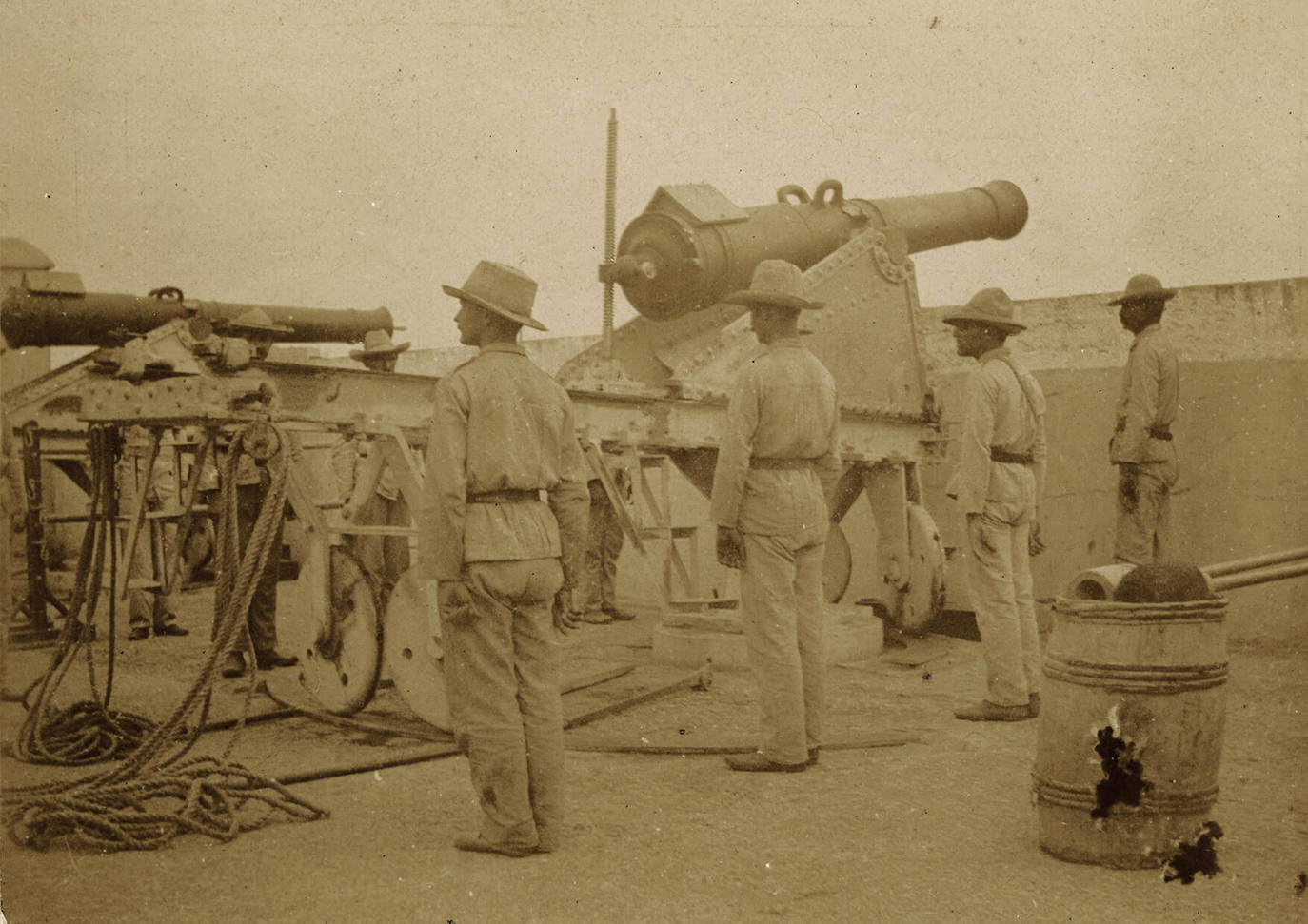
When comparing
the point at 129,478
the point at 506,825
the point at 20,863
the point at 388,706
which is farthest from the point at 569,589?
the point at 129,478

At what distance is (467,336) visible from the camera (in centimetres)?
459

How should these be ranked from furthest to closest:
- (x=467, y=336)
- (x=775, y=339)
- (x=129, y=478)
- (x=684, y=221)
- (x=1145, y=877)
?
(x=129, y=478) → (x=684, y=221) → (x=775, y=339) → (x=467, y=336) → (x=1145, y=877)

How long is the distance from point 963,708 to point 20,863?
4.22 meters

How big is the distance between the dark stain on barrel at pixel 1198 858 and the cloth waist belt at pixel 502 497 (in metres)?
2.28

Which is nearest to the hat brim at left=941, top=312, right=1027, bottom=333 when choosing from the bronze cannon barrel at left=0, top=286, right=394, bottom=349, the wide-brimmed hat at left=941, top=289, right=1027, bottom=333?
the wide-brimmed hat at left=941, top=289, right=1027, bottom=333

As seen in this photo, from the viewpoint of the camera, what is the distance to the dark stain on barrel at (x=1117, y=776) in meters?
4.01

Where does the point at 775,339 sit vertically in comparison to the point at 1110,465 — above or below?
above

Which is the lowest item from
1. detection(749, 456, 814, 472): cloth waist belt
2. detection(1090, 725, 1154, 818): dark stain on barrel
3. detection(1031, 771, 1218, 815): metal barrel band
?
detection(1031, 771, 1218, 815): metal barrel band

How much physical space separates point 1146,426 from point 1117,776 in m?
4.91

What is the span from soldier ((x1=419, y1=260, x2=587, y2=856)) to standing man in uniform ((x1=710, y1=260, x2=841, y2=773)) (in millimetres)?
1194

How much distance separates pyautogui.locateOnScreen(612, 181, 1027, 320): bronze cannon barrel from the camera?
8.62 meters

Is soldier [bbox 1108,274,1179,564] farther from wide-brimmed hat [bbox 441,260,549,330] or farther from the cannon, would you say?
the cannon

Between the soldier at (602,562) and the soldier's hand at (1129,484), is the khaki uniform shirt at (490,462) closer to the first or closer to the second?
the soldier's hand at (1129,484)

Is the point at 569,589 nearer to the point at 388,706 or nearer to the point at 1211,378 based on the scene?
the point at 388,706
